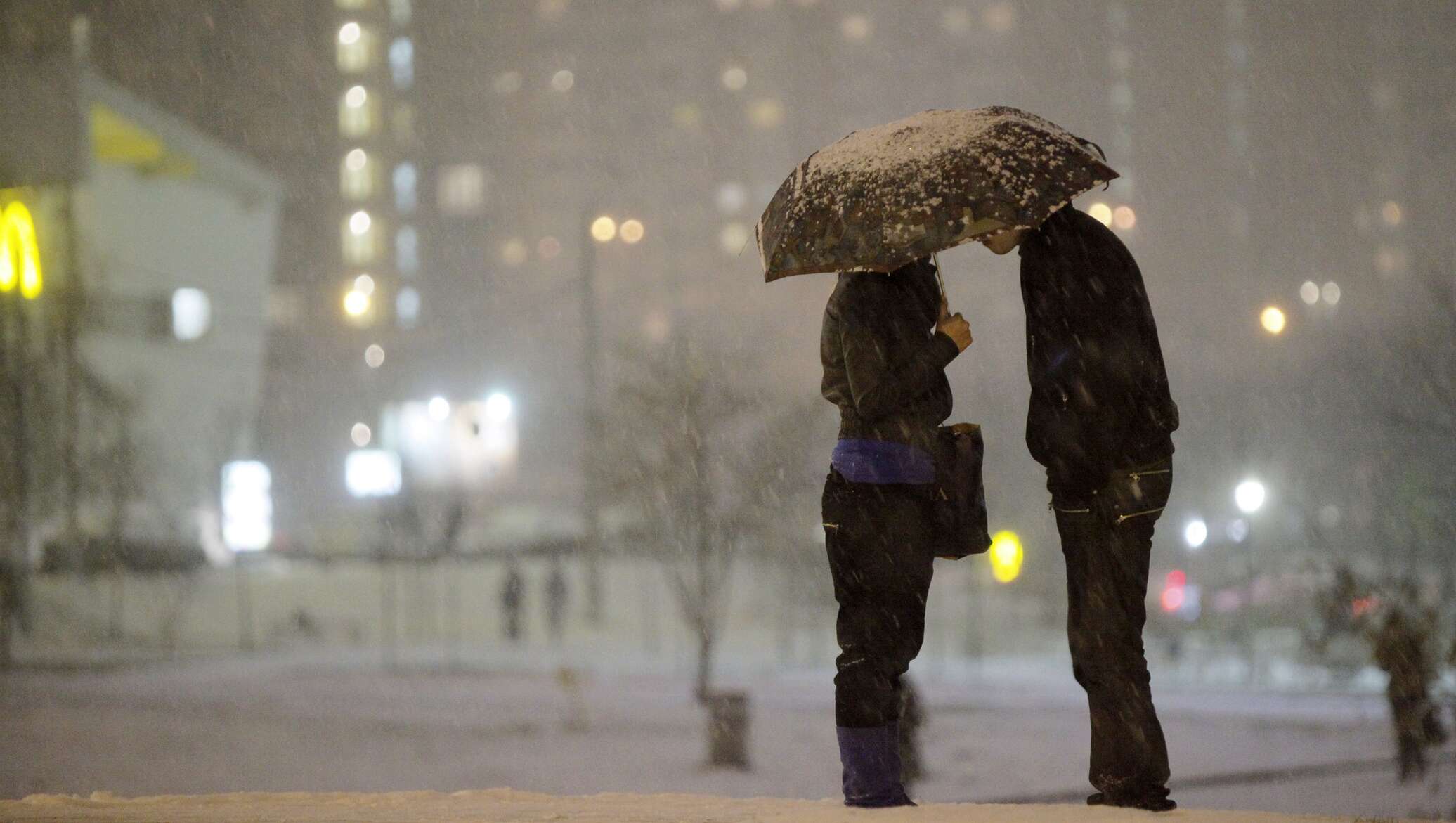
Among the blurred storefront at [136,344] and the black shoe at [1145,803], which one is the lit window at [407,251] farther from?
the black shoe at [1145,803]

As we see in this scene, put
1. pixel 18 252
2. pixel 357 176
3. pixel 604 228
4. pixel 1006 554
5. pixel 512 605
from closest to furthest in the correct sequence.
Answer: pixel 18 252 → pixel 604 228 → pixel 1006 554 → pixel 512 605 → pixel 357 176

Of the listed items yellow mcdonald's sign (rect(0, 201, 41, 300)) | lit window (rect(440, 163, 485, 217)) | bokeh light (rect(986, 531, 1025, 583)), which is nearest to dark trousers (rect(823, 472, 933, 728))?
yellow mcdonald's sign (rect(0, 201, 41, 300))

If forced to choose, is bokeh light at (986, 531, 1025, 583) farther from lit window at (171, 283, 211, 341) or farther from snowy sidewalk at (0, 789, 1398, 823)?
lit window at (171, 283, 211, 341)

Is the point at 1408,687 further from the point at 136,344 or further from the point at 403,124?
the point at 403,124

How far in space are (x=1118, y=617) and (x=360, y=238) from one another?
99376 millimetres

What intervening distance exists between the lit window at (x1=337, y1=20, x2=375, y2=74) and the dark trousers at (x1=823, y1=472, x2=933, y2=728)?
105992mm

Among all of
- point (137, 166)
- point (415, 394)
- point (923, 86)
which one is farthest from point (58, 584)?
point (923, 86)

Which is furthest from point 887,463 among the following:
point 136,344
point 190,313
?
point 190,313

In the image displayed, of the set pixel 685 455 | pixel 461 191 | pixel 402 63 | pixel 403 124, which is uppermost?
pixel 402 63

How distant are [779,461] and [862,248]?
740 inches

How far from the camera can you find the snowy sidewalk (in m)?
4.16

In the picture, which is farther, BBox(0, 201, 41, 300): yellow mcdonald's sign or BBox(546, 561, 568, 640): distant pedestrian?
BBox(546, 561, 568, 640): distant pedestrian

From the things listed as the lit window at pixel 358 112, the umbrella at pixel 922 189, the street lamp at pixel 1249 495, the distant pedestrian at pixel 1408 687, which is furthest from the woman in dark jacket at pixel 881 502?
the lit window at pixel 358 112

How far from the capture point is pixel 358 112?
102625 millimetres
